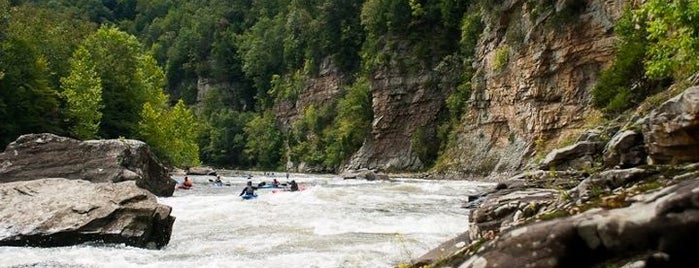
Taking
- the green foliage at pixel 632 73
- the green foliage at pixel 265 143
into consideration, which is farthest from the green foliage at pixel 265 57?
the green foliage at pixel 632 73

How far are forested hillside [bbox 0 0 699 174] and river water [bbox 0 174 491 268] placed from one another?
6.77 m

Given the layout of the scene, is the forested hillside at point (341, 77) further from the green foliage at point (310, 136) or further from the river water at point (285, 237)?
the river water at point (285, 237)

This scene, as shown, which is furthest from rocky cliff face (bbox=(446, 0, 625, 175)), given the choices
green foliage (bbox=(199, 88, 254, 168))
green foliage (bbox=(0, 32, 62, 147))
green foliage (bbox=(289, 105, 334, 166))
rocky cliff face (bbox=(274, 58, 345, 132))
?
green foliage (bbox=(199, 88, 254, 168))

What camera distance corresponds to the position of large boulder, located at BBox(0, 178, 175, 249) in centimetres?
1227

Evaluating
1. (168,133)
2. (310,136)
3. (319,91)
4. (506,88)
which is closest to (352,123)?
(310,136)

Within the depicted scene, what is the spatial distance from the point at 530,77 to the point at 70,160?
28.4m

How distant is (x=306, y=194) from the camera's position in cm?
2591

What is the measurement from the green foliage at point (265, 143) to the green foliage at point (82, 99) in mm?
44841

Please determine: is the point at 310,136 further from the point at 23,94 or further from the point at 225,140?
the point at 23,94

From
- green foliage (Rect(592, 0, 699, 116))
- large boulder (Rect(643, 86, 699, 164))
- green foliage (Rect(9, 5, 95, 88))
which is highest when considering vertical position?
green foliage (Rect(9, 5, 95, 88))

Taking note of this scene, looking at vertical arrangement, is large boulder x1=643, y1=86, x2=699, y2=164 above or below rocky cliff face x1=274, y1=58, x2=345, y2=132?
below

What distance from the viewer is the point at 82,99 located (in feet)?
129

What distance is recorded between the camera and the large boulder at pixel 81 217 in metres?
12.3

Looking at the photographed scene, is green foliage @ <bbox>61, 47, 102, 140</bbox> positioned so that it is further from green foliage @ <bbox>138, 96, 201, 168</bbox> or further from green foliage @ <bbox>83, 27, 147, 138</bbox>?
green foliage @ <bbox>138, 96, 201, 168</bbox>
